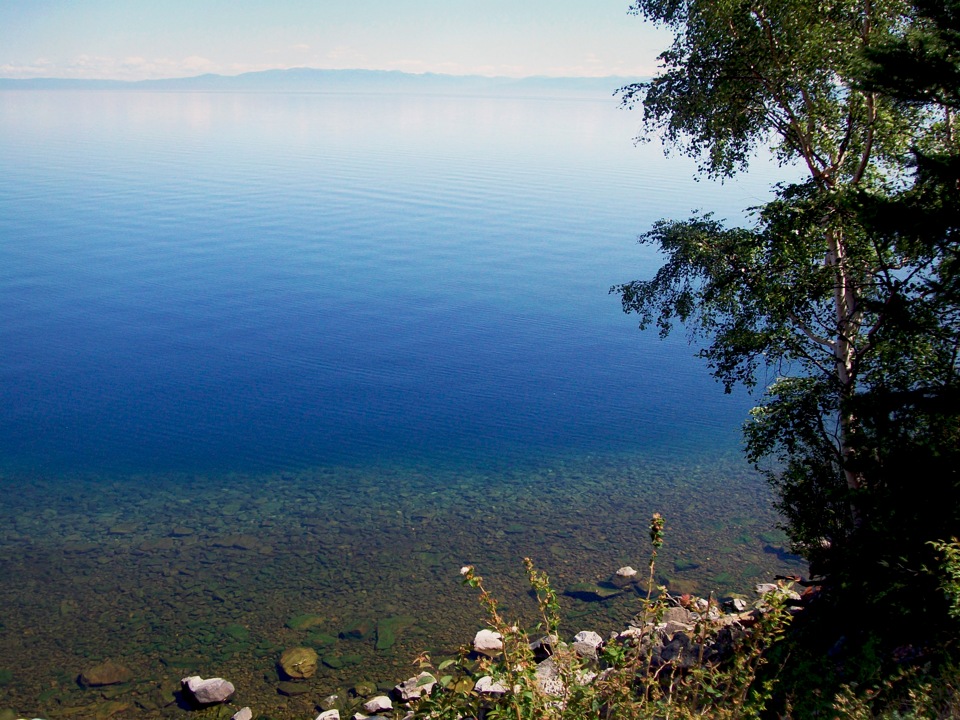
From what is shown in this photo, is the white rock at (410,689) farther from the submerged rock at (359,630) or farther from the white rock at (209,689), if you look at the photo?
the white rock at (209,689)

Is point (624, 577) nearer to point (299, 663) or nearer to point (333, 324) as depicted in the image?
point (299, 663)

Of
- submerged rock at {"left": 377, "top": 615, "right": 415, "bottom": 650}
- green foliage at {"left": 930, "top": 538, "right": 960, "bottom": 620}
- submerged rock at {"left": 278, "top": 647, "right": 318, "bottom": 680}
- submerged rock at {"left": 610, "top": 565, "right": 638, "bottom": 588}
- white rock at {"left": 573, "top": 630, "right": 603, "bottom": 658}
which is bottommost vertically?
submerged rock at {"left": 278, "top": 647, "right": 318, "bottom": 680}

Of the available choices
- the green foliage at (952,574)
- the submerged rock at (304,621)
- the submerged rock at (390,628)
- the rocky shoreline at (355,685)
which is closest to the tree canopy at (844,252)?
the green foliage at (952,574)

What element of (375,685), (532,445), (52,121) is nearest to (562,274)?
(532,445)

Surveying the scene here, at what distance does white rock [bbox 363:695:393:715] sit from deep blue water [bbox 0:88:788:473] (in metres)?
8.59

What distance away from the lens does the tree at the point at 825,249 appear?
8.64 metres

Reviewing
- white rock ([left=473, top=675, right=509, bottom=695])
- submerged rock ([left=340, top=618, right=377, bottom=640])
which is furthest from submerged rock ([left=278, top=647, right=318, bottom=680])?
white rock ([left=473, top=675, right=509, bottom=695])

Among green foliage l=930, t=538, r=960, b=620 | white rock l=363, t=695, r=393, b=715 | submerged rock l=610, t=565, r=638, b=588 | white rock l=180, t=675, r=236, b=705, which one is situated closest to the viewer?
green foliage l=930, t=538, r=960, b=620

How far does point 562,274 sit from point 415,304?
23.2ft

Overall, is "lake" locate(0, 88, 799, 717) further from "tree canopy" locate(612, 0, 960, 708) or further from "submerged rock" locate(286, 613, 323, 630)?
"tree canopy" locate(612, 0, 960, 708)

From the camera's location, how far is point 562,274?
34.6 meters

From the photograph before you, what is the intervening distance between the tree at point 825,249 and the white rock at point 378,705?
5471 millimetres

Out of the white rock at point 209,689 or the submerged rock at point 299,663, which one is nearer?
the white rock at point 209,689

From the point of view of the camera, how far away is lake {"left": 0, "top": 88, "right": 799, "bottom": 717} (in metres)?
12.8
